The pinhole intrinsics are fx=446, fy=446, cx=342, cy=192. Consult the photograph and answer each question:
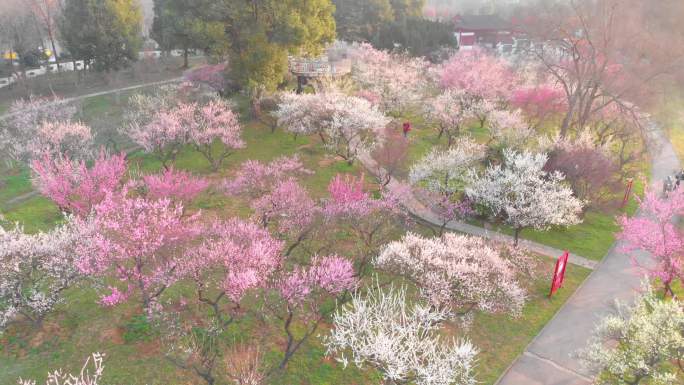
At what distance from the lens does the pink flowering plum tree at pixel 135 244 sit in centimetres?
1366

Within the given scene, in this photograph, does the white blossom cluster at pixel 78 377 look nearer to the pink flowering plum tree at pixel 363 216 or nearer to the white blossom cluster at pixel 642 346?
the pink flowering plum tree at pixel 363 216

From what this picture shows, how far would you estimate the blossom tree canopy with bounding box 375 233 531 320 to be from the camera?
14.0 metres

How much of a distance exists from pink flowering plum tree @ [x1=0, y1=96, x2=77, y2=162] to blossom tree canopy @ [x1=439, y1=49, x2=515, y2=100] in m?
31.2

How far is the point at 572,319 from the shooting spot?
16.7 m

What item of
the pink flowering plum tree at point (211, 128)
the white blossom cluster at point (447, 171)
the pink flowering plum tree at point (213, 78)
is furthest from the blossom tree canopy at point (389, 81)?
the white blossom cluster at point (447, 171)

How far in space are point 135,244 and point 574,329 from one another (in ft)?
50.3

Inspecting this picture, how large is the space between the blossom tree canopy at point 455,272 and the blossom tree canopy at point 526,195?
5.03 meters

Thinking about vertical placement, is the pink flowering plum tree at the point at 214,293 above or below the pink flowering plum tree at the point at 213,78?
below

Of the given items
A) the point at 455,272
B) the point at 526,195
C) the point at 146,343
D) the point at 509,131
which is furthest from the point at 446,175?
the point at 146,343

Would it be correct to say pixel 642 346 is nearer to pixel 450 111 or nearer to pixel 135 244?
pixel 135 244

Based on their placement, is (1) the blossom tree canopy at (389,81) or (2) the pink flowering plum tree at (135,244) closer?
(2) the pink flowering plum tree at (135,244)

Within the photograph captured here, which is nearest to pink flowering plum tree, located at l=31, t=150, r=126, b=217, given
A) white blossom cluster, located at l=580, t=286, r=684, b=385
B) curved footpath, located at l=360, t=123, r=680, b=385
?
curved footpath, located at l=360, t=123, r=680, b=385

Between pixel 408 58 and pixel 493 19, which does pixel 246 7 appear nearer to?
pixel 408 58

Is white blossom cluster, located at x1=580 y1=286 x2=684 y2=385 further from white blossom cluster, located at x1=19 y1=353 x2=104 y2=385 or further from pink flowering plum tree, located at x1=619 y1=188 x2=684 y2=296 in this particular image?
white blossom cluster, located at x1=19 y1=353 x2=104 y2=385
